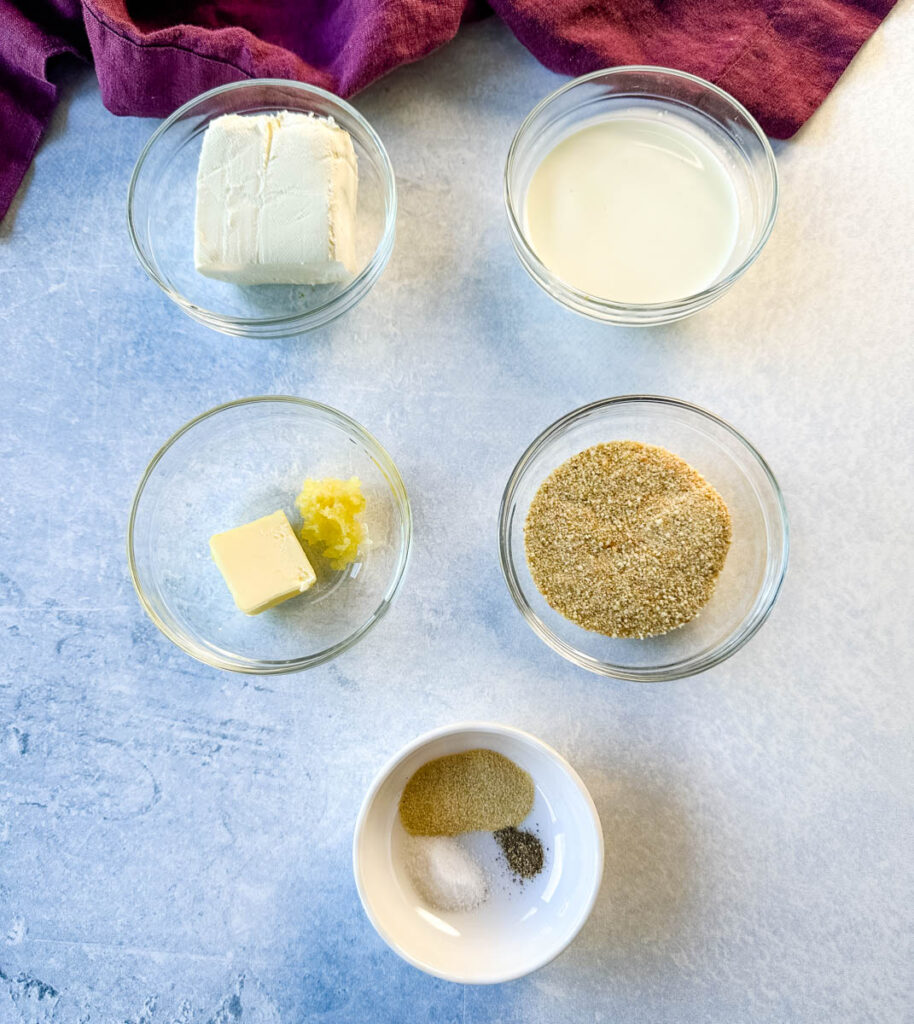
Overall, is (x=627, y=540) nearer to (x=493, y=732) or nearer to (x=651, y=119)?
(x=493, y=732)

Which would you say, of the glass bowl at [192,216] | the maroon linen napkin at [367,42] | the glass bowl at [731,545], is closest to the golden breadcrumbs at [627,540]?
the glass bowl at [731,545]

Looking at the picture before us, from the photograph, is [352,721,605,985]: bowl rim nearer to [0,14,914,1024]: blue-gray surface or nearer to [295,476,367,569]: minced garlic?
[0,14,914,1024]: blue-gray surface

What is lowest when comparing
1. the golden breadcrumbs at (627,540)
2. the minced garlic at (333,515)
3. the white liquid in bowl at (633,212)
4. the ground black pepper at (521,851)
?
the ground black pepper at (521,851)

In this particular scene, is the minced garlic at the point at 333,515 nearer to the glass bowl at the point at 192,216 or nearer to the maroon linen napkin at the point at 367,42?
the glass bowl at the point at 192,216

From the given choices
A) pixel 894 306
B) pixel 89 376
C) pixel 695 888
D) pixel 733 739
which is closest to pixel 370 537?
pixel 89 376

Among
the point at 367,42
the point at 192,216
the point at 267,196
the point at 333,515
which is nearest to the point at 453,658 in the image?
the point at 333,515

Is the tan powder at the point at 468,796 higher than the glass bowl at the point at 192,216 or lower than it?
lower
